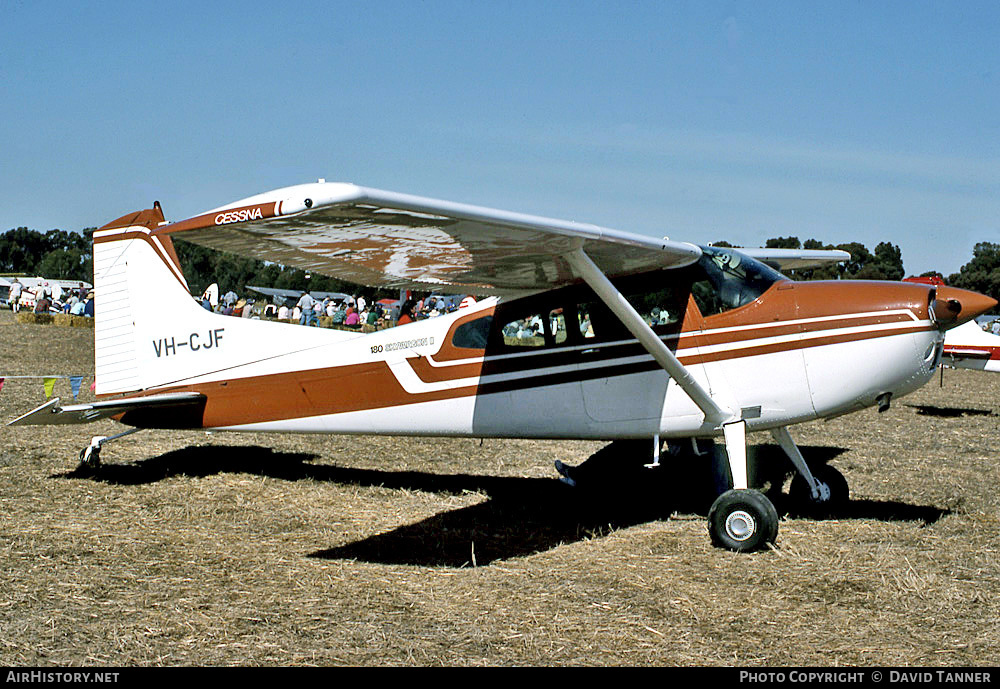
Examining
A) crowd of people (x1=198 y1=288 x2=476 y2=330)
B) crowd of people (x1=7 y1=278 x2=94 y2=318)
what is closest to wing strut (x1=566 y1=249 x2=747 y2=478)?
crowd of people (x1=7 y1=278 x2=94 y2=318)

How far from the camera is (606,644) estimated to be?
4238 mm

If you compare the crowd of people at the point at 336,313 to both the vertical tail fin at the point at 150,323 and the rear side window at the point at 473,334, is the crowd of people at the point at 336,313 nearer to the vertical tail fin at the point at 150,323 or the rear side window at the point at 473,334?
the vertical tail fin at the point at 150,323

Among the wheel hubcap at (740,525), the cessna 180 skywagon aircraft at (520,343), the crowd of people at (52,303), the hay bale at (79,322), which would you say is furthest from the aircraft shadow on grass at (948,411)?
the crowd of people at (52,303)

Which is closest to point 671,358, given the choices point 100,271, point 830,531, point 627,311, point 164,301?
point 627,311

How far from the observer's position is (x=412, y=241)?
5.41 meters

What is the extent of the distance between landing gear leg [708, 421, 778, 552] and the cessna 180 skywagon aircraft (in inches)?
0.6

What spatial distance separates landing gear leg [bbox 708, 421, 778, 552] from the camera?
591 cm

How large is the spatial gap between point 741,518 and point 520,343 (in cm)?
222

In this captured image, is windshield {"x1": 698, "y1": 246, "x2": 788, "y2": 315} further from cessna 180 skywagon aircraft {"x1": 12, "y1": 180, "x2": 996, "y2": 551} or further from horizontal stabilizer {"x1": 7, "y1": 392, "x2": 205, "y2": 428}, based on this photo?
horizontal stabilizer {"x1": 7, "y1": 392, "x2": 205, "y2": 428}

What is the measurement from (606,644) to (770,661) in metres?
0.77

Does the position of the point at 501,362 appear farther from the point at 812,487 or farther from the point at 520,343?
the point at 812,487

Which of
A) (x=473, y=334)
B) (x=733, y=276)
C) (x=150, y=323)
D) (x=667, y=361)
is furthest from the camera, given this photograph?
(x=150, y=323)

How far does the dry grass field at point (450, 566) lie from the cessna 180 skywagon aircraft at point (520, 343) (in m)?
0.64

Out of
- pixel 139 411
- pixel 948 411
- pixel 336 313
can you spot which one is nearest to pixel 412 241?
pixel 139 411
